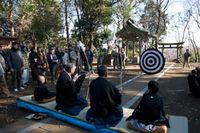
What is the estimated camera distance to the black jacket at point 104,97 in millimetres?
8289

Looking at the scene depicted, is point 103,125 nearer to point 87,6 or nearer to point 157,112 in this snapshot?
point 157,112

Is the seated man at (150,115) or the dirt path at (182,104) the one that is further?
the dirt path at (182,104)

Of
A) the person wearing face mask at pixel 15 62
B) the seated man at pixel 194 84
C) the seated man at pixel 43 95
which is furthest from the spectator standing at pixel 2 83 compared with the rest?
the seated man at pixel 194 84

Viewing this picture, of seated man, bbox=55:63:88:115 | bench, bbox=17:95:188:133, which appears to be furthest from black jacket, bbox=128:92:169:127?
seated man, bbox=55:63:88:115

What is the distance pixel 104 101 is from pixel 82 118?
90 centimetres

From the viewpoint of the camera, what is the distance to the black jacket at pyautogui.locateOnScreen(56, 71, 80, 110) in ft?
30.9

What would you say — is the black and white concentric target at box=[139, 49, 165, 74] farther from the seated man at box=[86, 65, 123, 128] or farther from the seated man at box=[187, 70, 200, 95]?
the seated man at box=[86, 65, 123, 128]

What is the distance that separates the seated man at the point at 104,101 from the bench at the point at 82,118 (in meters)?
0.17

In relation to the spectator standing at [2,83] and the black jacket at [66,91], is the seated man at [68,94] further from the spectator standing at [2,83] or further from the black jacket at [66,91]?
the spectator standing at [2,83]

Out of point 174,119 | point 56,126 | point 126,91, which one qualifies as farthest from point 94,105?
point 126,91

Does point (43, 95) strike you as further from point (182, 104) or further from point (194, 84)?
point (194, 84)

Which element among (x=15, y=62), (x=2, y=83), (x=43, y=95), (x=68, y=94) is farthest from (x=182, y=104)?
(x=15, y=62)

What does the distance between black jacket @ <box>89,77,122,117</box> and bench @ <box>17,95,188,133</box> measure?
1.30ft

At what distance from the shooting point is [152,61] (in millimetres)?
12633
